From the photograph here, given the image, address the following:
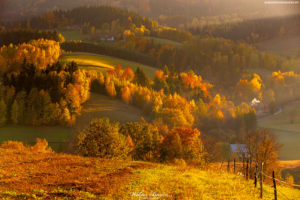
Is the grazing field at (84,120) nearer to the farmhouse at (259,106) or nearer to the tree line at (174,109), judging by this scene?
the tree line at (174,109)

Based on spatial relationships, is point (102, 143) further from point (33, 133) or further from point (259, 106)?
point (259, 106)

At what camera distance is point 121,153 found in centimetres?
3972

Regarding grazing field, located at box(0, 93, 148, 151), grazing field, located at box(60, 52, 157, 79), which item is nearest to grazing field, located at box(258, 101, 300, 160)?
grazing field, located at box(0, 93, 148, 151)

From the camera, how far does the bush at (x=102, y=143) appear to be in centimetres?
3799

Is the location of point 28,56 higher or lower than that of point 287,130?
higher

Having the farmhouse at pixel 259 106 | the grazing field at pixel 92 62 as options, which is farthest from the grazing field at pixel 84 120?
the farmhouse at pixel 259 106

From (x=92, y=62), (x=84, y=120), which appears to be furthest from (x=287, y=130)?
(x=92, y=62)

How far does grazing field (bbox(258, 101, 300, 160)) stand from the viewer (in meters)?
105

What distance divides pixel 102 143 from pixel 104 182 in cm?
1795

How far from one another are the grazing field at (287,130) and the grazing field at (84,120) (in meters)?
55.7

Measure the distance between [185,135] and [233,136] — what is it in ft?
A: 200

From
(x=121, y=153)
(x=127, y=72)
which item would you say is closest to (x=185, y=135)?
(x=121, y=153)

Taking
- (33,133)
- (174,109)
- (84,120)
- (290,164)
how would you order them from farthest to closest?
(174,109)
(84,120)
(290,164)
(33,133)

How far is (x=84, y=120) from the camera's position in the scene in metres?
94.2
